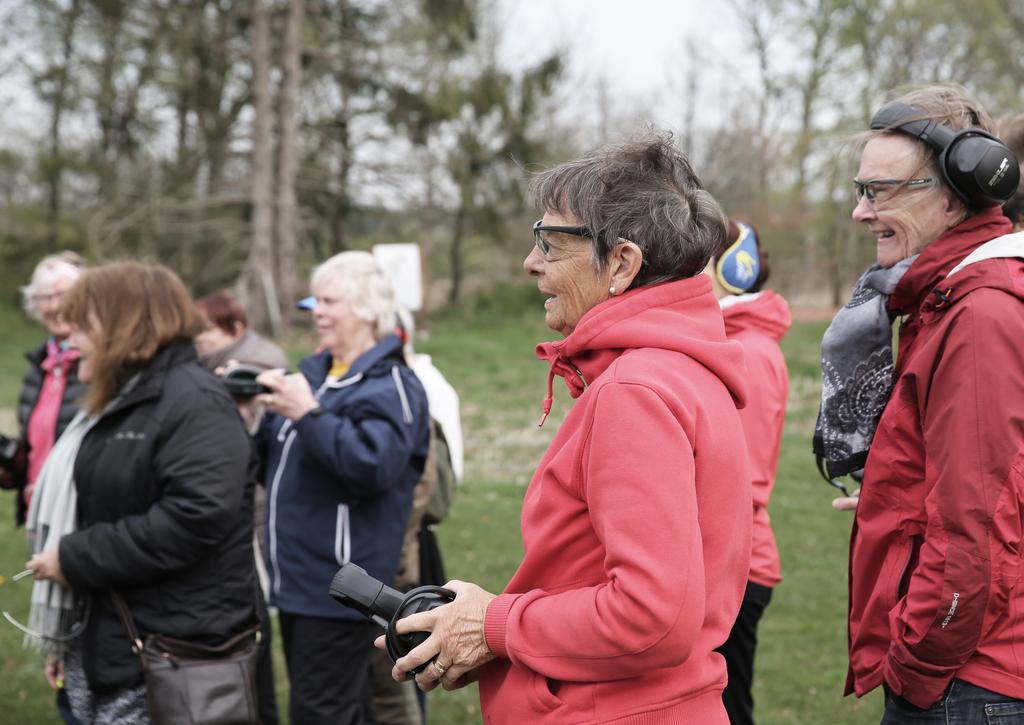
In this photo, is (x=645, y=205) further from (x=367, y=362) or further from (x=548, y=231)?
(x=367, y=362)

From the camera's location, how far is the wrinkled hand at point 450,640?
1.88m

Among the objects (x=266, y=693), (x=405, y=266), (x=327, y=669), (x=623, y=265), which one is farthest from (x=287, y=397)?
(x=405, y=266)

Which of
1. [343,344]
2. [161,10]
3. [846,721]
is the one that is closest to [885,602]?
[343,344]

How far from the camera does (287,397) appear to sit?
3.47 metres

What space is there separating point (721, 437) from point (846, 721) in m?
3.38

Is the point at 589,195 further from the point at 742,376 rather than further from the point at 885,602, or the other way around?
the point at 885,602

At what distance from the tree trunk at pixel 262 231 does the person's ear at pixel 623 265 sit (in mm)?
20648

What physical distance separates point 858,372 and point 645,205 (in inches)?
36.5

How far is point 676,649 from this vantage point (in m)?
1.71

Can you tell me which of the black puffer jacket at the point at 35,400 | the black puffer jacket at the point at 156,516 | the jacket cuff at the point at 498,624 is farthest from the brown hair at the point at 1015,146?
the black puffer jacket at the point at 35,400

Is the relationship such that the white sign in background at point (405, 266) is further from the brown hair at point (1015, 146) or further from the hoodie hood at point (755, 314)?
the brown hair at point (1015, 146)

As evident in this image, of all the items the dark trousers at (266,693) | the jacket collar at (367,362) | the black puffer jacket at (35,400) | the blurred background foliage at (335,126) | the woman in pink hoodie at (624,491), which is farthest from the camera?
the blurred background foliage at (335,126)

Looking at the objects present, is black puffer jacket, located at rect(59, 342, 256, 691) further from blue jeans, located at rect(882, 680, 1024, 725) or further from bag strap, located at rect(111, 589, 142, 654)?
blue jeans, located at rect(882, 680, 1024, 725)

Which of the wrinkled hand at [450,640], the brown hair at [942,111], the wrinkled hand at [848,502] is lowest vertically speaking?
the wrinkled hand at [450,640]
